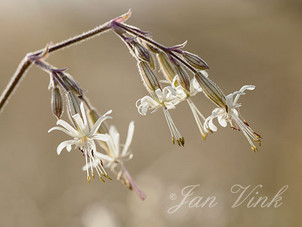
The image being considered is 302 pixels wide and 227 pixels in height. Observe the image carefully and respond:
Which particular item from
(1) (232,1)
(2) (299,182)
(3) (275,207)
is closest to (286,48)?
(1) (232,1)

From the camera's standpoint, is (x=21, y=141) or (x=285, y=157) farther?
(x=21, y=141)

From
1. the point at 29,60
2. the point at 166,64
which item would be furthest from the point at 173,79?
the point at 29,60

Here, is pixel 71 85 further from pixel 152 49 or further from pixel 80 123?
pixel 152 49

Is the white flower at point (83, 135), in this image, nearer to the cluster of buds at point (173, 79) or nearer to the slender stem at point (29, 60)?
the cluster of buds at point (173, 79)

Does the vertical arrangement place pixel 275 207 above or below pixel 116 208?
below

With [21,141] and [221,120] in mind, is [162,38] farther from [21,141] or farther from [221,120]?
[221,120]

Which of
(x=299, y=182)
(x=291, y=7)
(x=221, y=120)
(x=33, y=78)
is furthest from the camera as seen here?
(x=291, y=7)

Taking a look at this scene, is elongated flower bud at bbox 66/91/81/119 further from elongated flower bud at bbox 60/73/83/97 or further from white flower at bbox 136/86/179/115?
white flower at bbox 136/86/179/115
